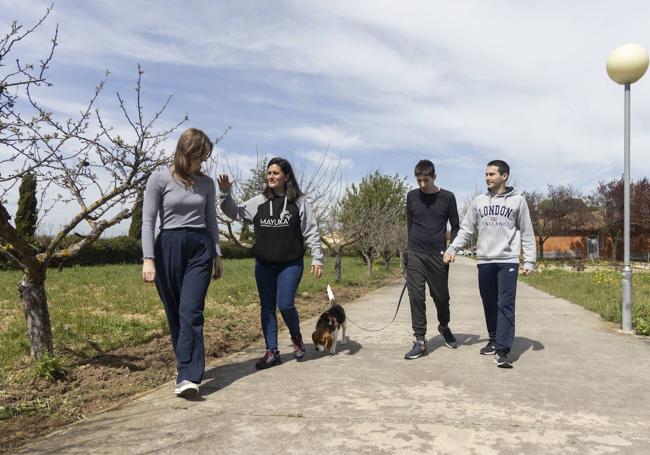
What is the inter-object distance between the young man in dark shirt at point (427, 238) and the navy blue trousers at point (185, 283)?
2.27 m

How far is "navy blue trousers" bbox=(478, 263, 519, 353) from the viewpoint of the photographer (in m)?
4.90

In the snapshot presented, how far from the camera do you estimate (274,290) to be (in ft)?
16.2

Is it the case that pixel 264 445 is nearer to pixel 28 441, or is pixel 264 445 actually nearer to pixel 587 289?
pixel 28 441

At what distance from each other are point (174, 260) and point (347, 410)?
1.67 metres

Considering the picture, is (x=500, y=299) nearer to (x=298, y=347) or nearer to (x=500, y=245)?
(x=500, y=245)

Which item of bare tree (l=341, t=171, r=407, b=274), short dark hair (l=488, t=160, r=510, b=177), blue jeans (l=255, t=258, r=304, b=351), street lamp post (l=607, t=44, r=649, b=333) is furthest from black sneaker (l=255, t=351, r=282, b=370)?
bare tree (l=341, t=171, r=407, b=274)

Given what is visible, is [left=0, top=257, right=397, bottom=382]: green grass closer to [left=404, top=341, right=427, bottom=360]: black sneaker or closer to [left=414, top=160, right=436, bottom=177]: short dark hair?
[left=404, top=341, right=427, bottom=360]: black sneaker

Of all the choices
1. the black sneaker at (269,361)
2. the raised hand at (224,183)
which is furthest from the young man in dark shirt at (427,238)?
the raised hand at (224,183)

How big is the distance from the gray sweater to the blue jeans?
3.33 feet

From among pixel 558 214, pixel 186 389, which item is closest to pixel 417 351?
pixel 186 389

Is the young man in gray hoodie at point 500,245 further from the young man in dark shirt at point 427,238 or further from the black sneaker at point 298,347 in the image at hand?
the black sneaker at point 298,347

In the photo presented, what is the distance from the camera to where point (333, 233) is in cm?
1922

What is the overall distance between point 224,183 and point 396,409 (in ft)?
7.76

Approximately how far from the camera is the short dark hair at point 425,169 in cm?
533
